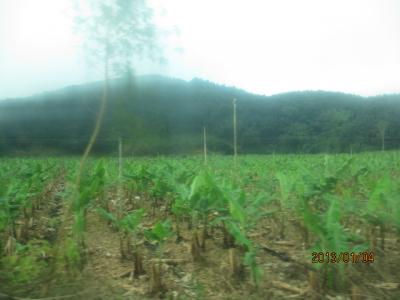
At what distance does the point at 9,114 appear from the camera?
13.7 feet

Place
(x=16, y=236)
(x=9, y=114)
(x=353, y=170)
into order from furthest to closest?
(x=353, y=170), (x=9, y=114), (x=16, y=236)

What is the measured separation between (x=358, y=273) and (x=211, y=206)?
3.60 feet

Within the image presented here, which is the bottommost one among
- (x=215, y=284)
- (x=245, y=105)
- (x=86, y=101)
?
(x=215, y=284)

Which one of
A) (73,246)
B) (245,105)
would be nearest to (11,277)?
(73,246)

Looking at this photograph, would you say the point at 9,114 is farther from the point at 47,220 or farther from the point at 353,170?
the point at 353,170

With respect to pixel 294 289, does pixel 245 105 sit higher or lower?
higher

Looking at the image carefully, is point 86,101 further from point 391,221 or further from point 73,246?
point 391,221

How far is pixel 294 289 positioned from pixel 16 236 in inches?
92.5

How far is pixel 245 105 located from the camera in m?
32.2

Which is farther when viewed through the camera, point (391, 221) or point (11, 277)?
point (391, 221)

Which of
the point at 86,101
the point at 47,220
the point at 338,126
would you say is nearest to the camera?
the point at 86,101

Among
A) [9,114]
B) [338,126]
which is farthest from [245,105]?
[9,114]
